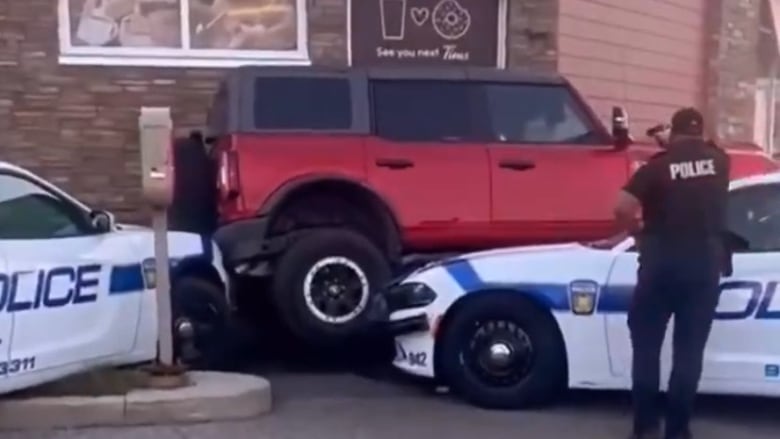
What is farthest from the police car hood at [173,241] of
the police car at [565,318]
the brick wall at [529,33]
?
the brick wall at [529,33]

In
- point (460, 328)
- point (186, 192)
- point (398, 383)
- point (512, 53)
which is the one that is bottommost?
point (398, 383)

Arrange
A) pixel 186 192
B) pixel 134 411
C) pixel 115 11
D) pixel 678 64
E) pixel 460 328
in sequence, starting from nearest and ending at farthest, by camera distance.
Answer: pixel 134 411 → pixel 460 328 → pixel 186 192 → pixel 115 11 → pixel 678 64

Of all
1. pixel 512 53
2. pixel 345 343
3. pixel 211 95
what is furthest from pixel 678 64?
pixel 345 343

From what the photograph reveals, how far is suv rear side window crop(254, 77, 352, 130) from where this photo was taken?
1016 cm

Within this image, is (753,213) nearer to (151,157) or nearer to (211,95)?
(151,157)

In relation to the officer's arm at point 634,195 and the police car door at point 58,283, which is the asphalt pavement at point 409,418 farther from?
the officer's arm at point 634,195

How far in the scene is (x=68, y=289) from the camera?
7.91 meters

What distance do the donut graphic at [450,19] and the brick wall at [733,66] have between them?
17.9 feet

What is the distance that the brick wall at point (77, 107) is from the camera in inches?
506

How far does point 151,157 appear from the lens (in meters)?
8.16

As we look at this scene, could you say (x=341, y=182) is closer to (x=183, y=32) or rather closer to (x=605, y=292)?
(x=605, y=292)

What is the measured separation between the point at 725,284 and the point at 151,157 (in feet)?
11.2

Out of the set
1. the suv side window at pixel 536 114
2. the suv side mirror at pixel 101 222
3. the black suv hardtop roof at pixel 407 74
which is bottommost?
the suv side mirror at pixel 101 222

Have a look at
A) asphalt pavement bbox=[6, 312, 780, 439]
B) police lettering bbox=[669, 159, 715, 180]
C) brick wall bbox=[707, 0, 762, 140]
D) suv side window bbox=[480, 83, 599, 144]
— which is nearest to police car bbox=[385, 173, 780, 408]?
asphalt pavement bbox=[6, 312, 780, 439]
